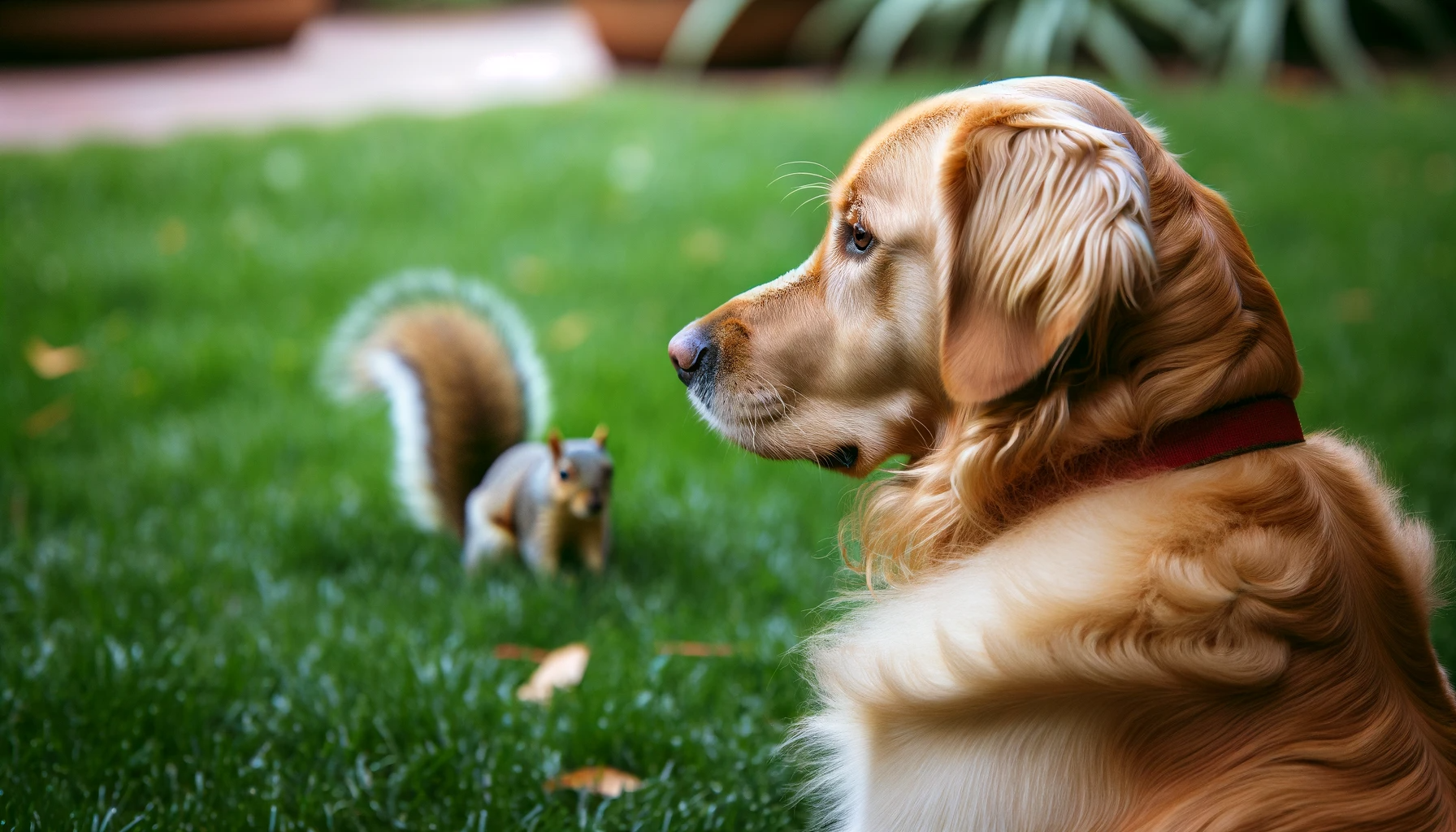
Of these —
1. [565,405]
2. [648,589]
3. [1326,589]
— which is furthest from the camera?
[565,405]

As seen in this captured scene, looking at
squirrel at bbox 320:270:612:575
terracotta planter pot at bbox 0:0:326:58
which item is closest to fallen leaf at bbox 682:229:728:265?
squirrel at bbox 320:270:612:575

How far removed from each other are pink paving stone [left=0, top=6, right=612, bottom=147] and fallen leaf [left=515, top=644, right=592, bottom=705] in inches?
244

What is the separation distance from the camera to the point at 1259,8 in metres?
9.13

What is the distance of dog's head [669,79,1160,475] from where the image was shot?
1.64 metres

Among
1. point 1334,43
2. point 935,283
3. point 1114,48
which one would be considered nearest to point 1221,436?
point 935,283

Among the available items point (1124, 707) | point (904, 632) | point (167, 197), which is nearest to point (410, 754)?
point (904, 632)

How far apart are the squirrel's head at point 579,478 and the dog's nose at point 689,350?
1.07 meters

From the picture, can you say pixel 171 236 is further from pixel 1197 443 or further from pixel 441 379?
pixel 1197 443

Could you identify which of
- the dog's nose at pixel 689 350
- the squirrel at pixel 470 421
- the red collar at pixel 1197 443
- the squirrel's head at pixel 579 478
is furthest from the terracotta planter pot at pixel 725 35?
the red collar at pixel 1197 443

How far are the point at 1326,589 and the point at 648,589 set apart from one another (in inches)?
85.6

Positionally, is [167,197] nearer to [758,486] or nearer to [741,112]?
[741,112]

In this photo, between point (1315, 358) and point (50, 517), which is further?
point (1315, 358)

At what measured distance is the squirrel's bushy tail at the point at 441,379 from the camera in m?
3.65

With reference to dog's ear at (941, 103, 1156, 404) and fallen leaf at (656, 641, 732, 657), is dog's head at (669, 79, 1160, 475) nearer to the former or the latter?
dog's ear at (941, 103, 1156, 404)
